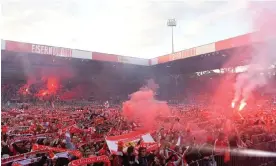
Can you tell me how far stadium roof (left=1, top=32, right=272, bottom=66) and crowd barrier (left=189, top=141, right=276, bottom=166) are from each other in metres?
6.27

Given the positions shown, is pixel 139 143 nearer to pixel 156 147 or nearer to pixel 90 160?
pixel 156 147

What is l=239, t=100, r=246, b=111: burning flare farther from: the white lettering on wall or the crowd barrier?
the white lettering on wall

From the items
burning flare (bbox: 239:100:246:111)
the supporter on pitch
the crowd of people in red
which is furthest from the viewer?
burning flare (bbox: 239:100:246:111)

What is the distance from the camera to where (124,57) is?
16312 mm

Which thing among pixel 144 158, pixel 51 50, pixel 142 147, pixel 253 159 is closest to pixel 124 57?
pixel 51 50

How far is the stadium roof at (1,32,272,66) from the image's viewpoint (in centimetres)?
1245

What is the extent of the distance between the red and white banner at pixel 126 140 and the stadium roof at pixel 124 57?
763cm

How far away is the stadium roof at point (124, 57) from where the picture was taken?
1245cm

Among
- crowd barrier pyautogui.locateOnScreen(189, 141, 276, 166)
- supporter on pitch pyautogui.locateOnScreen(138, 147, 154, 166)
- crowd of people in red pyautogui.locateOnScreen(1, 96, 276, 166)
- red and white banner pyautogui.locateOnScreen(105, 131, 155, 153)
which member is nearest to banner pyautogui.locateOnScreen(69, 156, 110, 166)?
crowd of people in red pyautogui.locateOnScreen(1, 96, 276, 166)

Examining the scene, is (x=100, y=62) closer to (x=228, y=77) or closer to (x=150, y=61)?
(x=150, y=61)

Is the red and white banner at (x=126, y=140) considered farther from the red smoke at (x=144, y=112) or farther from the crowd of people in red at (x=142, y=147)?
the red smoke at (x=144, y=112)

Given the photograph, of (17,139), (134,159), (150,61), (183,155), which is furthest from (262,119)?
(150,61)

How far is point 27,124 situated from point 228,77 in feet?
38.8

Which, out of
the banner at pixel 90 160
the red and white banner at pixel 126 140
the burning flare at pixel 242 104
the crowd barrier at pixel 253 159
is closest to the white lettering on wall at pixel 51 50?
the burning flare at pixel 242 104
